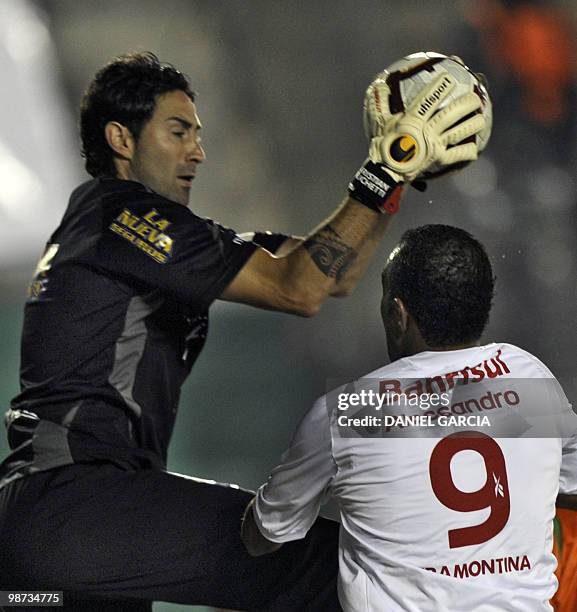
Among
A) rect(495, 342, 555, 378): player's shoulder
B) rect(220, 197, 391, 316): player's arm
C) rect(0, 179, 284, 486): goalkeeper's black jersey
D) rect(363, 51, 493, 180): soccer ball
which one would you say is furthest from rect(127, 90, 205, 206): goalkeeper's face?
rect(495, 342, 555, 378): player's shoulder

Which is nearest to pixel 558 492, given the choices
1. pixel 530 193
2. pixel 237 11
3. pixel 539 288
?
pixel 539 288

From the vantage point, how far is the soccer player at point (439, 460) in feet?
6.34

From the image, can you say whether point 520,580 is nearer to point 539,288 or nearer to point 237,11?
point 539,288

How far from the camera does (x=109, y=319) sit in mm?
2611

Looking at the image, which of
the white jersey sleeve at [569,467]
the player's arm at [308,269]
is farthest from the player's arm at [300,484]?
the player's arm at [308,269]

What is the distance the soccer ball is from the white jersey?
2.50 ft

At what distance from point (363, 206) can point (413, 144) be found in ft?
0.59

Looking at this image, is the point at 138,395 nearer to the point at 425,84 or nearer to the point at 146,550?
the point at 146,550

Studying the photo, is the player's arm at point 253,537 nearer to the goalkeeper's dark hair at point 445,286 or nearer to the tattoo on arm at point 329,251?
the goalkeeper's dark hair at point 445,286

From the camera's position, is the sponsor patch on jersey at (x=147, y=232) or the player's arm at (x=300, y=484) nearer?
the player's arm at (x=300, y=484)

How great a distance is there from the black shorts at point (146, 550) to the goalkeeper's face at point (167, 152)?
754 mm

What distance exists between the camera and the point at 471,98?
2.59 m

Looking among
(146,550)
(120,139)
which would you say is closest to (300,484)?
(146,550)

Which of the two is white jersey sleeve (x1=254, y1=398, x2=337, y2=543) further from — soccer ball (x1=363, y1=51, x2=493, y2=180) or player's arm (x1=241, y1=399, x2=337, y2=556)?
soccer ball (x1=363, y1=51, x2=493, y2=180)
